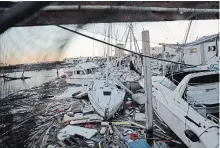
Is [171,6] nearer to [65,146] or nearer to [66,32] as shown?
[66,32]

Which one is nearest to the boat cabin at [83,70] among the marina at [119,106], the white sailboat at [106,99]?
the marina at [119,106]

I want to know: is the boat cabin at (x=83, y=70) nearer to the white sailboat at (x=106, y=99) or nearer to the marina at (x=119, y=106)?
the marina at (x=119, y=106)

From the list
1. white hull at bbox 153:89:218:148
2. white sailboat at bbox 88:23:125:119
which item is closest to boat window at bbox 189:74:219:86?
white hull at bbox 153:89:218:148

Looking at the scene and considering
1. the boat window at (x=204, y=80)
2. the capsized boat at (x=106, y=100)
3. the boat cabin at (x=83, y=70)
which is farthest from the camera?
the boat cabin at (x=83, y=70)

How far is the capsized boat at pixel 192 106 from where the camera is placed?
13.7 feet

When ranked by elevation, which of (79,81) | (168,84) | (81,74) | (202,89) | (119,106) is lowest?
(119,106)

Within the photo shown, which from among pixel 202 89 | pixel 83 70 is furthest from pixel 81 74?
pixel 202 89

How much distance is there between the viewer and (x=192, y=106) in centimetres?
539

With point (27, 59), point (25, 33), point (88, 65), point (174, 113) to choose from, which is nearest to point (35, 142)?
point (174, 113)

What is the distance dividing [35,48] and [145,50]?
3690 millimetres

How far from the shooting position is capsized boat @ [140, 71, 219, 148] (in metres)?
4.16

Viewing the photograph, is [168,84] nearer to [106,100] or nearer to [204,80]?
[204,80]

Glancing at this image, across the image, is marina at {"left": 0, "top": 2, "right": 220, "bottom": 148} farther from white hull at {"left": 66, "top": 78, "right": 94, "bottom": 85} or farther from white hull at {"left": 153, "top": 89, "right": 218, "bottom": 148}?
white hull at {"left": 66, "top": 78, "right": 94, "bottom": 85}

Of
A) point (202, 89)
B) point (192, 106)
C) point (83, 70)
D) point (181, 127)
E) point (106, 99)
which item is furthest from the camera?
point (83, 70)
